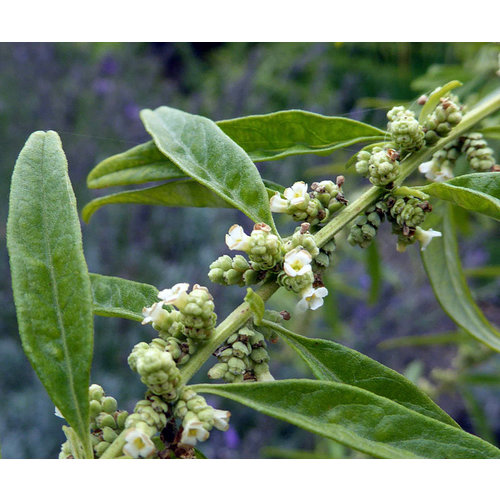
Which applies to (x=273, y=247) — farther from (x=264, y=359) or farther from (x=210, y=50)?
(x=210, y=50)

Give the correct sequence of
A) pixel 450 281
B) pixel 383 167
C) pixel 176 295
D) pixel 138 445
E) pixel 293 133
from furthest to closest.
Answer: pixel 450 281, pixel 293 133, pixel 383 167, pixel 176 295, pixel 138 445

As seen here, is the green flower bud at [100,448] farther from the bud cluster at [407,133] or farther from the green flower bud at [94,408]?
the bud cluster at [407,133]

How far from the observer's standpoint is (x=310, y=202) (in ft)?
3.07

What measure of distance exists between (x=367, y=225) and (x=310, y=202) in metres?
0.12

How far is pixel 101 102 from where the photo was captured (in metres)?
4.27

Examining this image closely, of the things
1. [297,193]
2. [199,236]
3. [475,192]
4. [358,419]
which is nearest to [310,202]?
[297,193]

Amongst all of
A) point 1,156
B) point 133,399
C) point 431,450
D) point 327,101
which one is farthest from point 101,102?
point 431,450

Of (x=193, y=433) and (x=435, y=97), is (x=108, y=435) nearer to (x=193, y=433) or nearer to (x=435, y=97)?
(x=193, y=433)

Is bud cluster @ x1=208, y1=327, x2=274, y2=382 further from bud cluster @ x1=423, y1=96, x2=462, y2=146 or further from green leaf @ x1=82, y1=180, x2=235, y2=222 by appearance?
bud cluster @ x1=423, y1=96, x2=462, y2=146

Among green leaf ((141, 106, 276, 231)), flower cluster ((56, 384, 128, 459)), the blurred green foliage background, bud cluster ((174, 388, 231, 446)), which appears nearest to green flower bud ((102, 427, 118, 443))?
flower cluster ((56, 384, 128, 459))

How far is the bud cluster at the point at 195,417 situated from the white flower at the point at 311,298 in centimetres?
21

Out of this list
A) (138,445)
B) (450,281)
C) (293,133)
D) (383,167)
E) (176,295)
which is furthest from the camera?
(450,281)

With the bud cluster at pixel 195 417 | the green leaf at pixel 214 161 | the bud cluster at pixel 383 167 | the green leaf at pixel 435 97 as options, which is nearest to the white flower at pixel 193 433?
A: the bud cluster at pixel 195 417

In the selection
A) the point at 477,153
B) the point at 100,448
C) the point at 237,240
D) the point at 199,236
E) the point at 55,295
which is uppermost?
the point at 199,236
